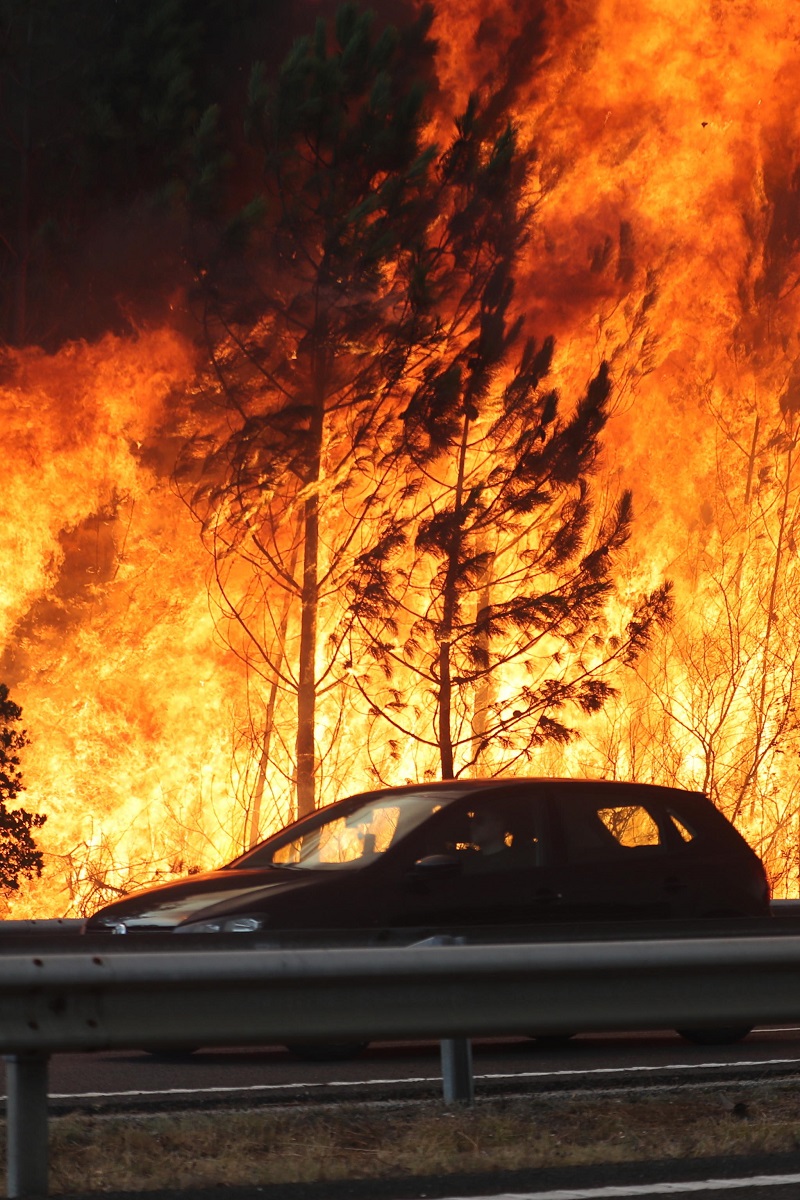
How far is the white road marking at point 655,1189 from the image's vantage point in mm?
5184

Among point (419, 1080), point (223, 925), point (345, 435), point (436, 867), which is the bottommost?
point (419, 1080)

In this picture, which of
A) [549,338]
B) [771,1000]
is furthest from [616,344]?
[771,1000]

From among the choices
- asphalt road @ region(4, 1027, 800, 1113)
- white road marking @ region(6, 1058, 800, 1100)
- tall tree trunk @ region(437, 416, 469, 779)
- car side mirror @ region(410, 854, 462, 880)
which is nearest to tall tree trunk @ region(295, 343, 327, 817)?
tall tree trunk @ region(437, 416, 469, 779)

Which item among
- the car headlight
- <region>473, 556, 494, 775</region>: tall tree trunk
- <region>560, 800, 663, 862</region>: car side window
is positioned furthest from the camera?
<region>473, 556, 494, 775</region>: tall tree trunk

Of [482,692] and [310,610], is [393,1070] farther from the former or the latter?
[482,692]

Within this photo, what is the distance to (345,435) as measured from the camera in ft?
69.7

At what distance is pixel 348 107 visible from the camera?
21.1 m

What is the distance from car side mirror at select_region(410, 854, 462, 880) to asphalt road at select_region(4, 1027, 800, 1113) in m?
0.98

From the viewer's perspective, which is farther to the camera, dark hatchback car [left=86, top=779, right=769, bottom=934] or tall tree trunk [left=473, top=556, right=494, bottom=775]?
tall tree trunk [left=473, top=556, right=494, bottom=775]

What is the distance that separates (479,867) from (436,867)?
408 millimetres

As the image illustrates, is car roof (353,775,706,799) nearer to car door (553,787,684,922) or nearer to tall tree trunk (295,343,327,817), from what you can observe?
car door (553,787,684,922)

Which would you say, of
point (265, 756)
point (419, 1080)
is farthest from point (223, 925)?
point (265, 756)

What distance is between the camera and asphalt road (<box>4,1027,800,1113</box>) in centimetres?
752

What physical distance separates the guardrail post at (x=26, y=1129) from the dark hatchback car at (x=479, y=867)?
14.2 ft
